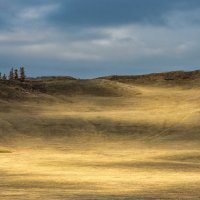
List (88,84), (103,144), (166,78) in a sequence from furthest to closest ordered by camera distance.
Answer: (166,78), (88,84), (103,144)

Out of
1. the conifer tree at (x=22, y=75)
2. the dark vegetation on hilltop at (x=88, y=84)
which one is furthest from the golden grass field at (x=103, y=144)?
the conifer tree at (x=22, y=75)

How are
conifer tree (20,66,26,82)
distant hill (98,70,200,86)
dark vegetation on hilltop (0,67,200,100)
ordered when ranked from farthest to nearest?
1. distant hill (98,70,200,86)
2. conifer tree (20,66,26,82)
3. dark vegetation on hilltop (0,67,200,100)

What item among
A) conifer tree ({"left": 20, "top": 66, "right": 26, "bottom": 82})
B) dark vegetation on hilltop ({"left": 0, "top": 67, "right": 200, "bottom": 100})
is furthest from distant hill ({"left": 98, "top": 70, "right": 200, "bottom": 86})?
conifer tree ({"left": 20, "top": 66, "right": 26, "bottom": 82})

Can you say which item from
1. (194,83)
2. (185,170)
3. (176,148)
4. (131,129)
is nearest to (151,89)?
(194,83)

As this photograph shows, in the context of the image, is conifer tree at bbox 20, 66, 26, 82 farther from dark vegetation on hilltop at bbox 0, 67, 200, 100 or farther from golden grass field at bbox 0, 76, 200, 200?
golden grass field at bbox 0, 76, 200, 200

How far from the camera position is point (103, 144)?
149 feet

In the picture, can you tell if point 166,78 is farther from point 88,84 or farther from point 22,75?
point 22,75

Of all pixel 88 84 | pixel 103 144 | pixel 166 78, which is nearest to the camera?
pixel 103 144

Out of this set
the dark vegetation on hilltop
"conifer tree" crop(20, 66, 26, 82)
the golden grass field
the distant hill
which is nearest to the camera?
the golden grass field

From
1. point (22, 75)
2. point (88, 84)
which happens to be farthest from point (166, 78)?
point (22, 75)

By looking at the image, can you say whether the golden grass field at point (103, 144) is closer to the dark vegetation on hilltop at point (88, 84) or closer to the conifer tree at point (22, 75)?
the dark vegetation on hilltop at point (88, 84)

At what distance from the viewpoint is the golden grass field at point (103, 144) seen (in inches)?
811

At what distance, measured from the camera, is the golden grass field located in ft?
67.6

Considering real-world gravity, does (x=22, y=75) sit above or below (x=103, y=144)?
above
